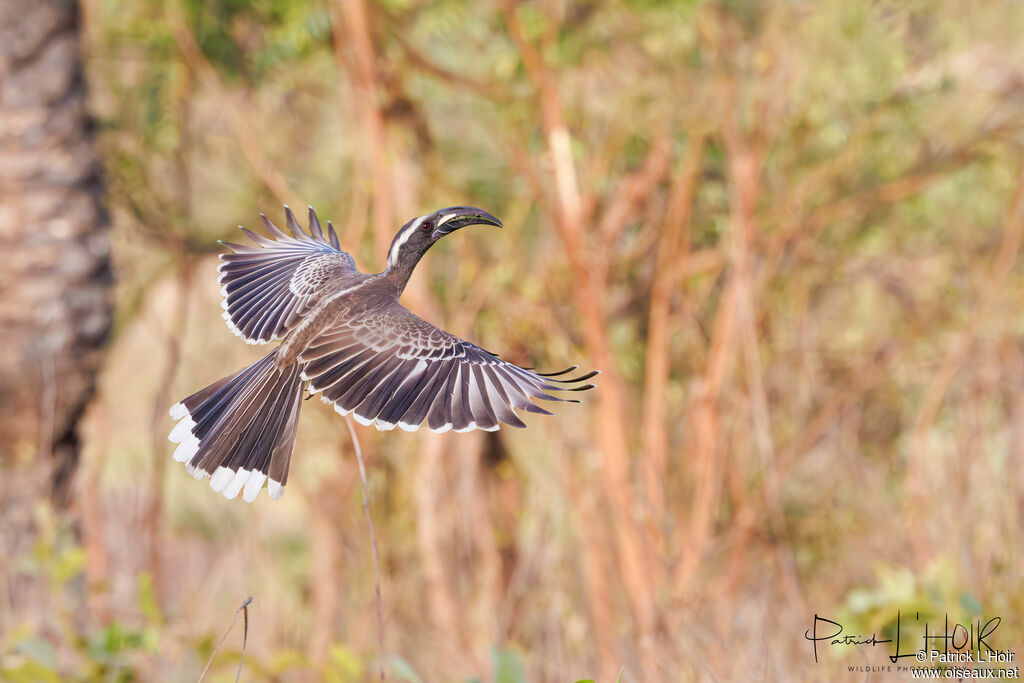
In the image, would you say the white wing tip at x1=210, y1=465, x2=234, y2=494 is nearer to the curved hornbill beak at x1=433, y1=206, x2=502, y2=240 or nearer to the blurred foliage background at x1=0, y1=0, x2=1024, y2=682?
the curved hornbill beak at x1=433, y1=206, x2=502, y2=240

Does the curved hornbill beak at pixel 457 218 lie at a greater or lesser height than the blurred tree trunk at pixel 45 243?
lesser

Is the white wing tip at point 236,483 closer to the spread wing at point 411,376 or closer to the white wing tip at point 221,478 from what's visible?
the white wing tip at point 221,478

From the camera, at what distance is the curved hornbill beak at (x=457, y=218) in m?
2.03

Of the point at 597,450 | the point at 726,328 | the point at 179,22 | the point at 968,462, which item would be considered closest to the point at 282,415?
the point at 968,462

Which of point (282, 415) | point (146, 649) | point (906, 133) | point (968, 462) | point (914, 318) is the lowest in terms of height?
point (146, 649)

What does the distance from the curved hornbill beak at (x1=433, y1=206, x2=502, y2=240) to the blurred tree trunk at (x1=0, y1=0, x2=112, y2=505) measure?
3.30 m

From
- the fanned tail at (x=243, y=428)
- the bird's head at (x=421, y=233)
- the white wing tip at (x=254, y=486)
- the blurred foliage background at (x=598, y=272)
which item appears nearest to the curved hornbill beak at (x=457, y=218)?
the bird's head at (x=421, y=233)

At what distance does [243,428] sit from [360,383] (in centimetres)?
30

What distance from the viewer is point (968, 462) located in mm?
3945

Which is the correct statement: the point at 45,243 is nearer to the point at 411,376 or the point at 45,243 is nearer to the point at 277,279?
the point at 277,279

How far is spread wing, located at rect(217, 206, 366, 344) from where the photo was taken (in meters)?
2.39

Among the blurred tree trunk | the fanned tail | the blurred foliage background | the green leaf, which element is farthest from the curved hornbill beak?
the blurred tree trunk

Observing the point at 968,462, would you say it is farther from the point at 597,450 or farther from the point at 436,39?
the point at 436,39

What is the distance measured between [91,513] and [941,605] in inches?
177
